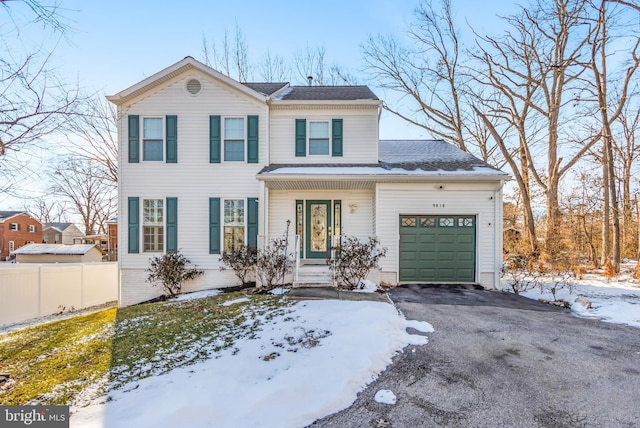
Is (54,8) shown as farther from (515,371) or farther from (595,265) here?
(595,265)

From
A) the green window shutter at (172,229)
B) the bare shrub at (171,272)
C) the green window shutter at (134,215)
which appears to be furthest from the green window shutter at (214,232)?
the green window shutter at (134,215)

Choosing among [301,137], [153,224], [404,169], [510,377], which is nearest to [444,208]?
[404,169]

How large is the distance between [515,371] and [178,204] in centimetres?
914

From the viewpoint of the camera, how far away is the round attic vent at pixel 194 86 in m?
9.70

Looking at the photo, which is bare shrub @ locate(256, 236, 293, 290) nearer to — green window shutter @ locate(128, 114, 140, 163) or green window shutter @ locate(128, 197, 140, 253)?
green window shutter @ locate(128, 197, 140, 253)

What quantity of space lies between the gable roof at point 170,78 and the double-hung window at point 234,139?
3.17ft

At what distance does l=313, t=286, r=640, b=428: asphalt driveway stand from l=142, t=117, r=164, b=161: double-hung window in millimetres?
8539

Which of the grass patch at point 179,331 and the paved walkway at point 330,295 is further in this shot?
the paved walkway at point 330,295

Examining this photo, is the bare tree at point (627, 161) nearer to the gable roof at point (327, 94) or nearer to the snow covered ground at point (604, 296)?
the snow covered ground at point (604, 296)

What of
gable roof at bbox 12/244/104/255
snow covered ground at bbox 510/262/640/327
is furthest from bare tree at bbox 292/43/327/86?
gable roof at bbox 12/244/104/255

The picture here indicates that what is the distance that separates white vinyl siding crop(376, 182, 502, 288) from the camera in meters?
8.97

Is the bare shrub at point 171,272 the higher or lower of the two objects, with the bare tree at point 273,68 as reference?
lower

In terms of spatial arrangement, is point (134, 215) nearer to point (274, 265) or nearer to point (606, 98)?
point (274, 265)

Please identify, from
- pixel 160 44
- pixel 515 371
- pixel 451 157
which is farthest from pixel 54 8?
pixel 451 157
